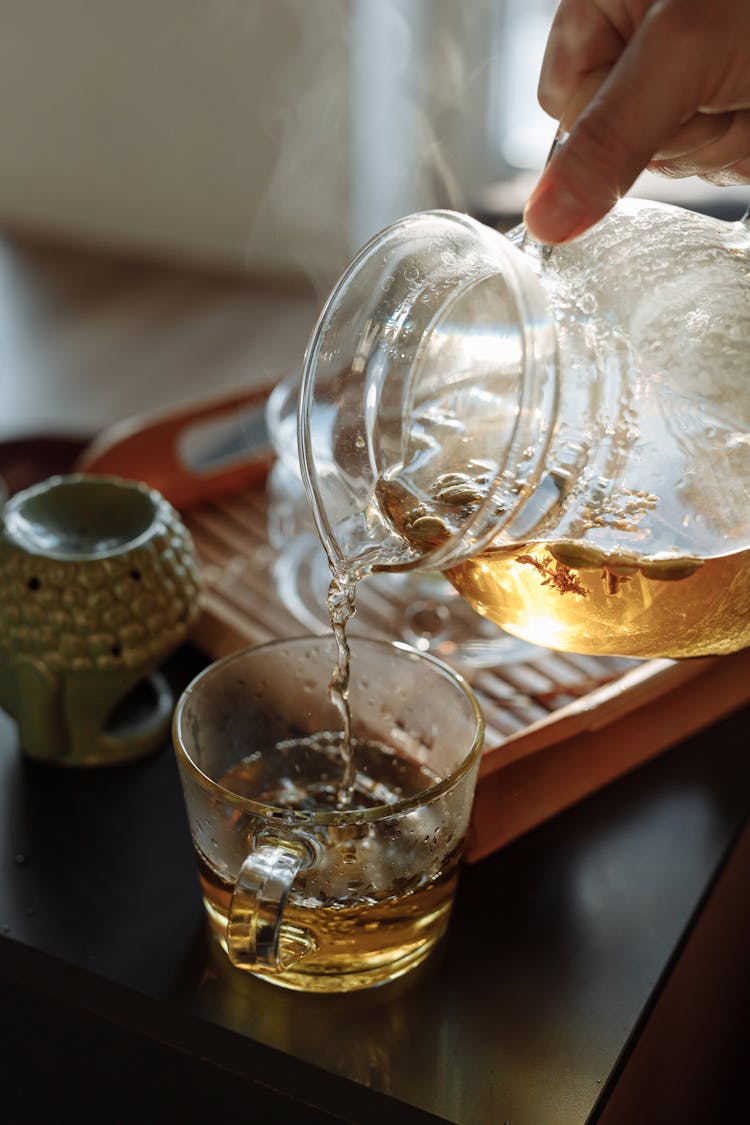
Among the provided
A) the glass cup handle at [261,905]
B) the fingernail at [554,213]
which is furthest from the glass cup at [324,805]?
the fingernail at [554,213]

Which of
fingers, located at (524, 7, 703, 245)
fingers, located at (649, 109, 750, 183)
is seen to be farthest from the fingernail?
→ fingers, located at (649, 109, 750, 183)

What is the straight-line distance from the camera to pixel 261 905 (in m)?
0.45

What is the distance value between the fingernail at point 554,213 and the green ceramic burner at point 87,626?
0.28 m

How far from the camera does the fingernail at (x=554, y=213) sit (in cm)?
45

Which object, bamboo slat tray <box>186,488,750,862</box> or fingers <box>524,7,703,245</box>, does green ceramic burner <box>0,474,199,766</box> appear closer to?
bamboo slat tray <box>186,488,750,862</box>

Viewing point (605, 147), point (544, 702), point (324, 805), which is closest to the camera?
point (605, 147)

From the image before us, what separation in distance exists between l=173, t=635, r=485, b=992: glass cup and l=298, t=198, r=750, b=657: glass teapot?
0.24ft

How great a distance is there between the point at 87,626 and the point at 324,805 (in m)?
0.15

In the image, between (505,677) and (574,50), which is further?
(505,677)

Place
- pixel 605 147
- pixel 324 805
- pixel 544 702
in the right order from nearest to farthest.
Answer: pixel 605 147, pixel 324 805, pixel 544 702

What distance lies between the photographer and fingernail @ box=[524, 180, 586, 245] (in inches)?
17.6

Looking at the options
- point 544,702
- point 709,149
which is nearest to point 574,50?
point 709,149

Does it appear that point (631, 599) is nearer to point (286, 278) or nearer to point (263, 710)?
point (263, 710)

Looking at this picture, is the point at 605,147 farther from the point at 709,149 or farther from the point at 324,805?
the point at 324,805
